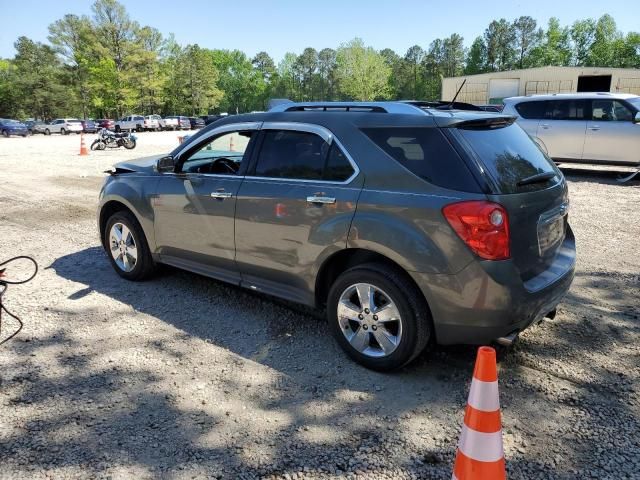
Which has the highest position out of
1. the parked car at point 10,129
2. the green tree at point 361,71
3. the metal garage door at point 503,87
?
the green tree at point 361,71

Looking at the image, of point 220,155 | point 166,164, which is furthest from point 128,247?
point 220,155

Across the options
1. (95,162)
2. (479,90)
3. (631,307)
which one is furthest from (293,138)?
(479,90)

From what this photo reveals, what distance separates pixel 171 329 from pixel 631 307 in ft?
13.1

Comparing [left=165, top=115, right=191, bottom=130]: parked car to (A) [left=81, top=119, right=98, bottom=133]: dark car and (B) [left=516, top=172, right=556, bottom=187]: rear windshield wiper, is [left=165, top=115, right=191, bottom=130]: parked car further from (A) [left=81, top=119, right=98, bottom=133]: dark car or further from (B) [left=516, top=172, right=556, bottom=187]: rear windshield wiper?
(B) [left=516, top=172, right=556, bottom=187]: rear windshield wiper

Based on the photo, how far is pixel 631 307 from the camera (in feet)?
14.5

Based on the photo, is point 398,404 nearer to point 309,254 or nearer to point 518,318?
point 518,318

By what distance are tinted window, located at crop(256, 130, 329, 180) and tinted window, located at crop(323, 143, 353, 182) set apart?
54 millimetres

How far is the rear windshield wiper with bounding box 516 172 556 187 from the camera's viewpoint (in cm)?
316

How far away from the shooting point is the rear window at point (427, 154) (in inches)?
118

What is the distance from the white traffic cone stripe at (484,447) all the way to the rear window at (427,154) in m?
1.45

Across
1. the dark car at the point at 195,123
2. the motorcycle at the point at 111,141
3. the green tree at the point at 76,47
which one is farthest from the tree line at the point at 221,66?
the motorcycle at the point at 111,141

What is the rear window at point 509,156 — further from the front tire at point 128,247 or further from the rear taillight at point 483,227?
the front tire at point 128,247

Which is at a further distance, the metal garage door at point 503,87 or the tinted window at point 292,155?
the metal garage door at point 503,87

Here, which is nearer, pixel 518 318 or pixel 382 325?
pixel 518 318
